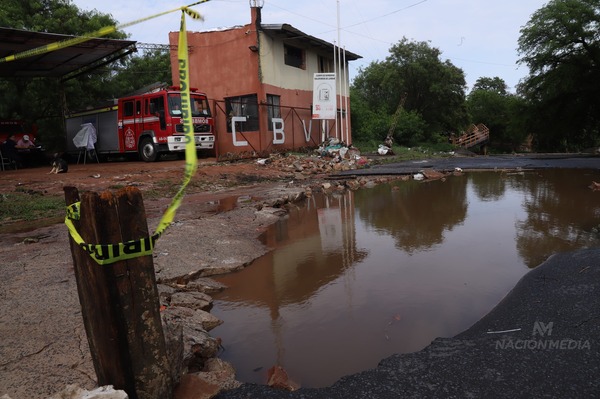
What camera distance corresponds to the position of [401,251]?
568 centimetres

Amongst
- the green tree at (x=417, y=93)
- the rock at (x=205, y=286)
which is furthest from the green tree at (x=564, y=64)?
the rock at (x=205, y=286)

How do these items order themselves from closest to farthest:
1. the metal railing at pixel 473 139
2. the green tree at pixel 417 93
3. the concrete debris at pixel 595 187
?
the concrete debris at pixel 595 187 < the green tree at pixel 417 93 < the metal railing at pixel 473 139

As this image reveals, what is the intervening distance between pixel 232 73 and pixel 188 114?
58.7 ft

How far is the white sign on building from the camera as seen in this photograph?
68.4 feet

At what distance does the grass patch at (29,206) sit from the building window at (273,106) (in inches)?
439

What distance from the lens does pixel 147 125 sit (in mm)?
16031

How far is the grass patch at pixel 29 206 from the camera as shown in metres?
7.79

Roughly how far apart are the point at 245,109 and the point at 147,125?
4.68m

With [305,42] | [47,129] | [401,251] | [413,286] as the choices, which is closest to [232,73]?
[305,42]

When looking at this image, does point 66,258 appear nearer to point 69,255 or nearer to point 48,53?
point 69,255

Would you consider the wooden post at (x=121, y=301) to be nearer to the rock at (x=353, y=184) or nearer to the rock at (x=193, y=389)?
the rock at (x=193, y=389)

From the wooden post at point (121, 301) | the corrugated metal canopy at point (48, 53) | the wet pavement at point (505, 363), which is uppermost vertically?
the corrugated metal canopy at point (48, 53)

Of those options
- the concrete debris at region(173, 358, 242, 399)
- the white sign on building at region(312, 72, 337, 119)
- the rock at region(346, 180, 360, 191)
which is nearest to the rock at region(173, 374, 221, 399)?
the concrete debris at region(173, 358, 242, 399)

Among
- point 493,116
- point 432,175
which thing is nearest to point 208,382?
point 432,175
